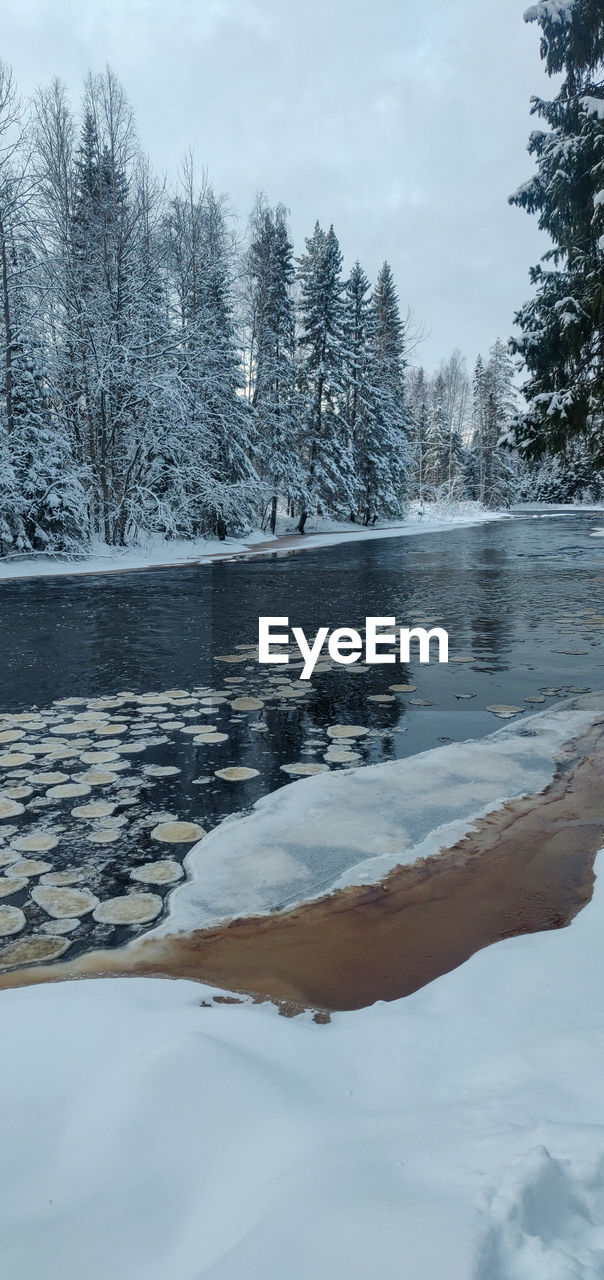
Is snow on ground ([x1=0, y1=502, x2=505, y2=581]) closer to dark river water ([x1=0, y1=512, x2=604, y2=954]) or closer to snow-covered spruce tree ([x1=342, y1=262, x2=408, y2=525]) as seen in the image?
dark river water ([x1=0, y1=512, x2=604, y2=954])

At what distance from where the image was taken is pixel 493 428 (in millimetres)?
55844

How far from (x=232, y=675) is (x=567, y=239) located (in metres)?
11.4

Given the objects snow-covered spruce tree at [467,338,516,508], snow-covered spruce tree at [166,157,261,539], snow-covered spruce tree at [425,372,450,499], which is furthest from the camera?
snow-covered spruce tree at [425,372,450,499]

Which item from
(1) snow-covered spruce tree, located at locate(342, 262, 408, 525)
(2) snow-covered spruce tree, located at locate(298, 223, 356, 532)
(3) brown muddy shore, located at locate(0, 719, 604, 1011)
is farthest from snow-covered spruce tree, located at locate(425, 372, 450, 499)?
(3) brown muddy shore, located at locate(0, 719, 604, 1011)

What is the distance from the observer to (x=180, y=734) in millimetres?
4578

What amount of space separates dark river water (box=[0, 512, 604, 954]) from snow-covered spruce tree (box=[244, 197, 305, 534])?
15497 mm

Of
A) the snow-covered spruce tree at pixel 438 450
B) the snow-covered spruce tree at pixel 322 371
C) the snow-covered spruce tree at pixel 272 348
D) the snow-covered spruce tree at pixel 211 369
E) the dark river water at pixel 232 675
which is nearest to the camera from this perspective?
the dark river water at pixel 232 675

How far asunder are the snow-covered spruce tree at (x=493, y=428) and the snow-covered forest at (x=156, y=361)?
2380 cm

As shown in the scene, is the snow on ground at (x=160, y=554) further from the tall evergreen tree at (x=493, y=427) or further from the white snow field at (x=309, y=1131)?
the tall evergreen tree at (x=493, y=427)

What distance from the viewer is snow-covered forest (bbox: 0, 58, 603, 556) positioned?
16.5m

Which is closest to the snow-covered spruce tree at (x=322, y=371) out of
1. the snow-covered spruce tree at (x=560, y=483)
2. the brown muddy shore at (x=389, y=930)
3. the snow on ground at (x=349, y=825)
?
the snow-covered spruce tree at (x=560, y=483)

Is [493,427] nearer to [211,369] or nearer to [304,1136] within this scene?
[211,369]

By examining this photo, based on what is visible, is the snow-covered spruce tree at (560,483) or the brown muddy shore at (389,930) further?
the snow-covered spruce tree at (560,483)

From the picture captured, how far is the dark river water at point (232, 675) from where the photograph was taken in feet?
11.4
